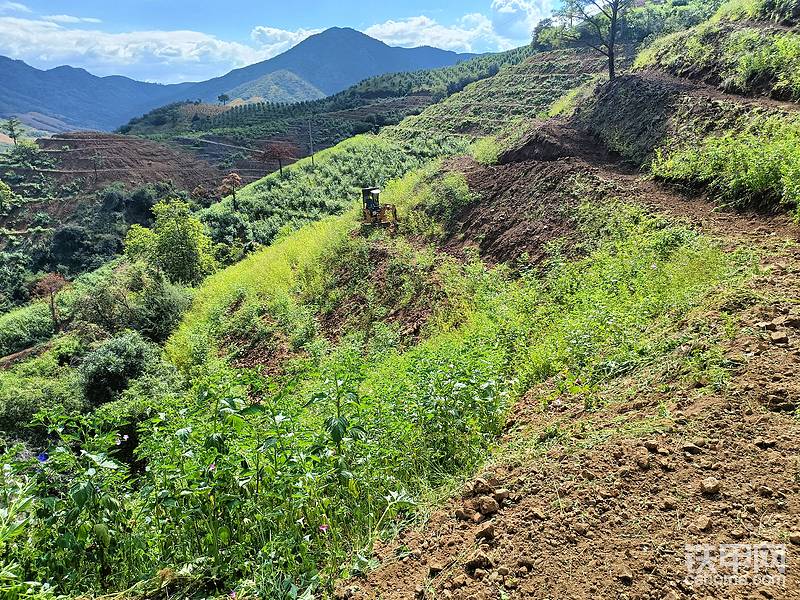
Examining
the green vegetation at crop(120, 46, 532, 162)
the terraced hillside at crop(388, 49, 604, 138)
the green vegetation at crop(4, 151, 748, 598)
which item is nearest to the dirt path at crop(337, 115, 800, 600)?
the green vegetation at crop(4, 151, 748, 598)

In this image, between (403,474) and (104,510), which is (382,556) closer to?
(403,474)

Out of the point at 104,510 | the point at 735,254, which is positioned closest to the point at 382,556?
the point at 104,510

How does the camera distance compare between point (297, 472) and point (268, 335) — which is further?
point (268, 335)

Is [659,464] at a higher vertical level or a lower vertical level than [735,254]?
lower

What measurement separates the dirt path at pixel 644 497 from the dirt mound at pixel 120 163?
47.0m

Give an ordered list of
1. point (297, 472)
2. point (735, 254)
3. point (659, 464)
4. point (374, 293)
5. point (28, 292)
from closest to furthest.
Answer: point (659, 464) → point (297, 472) → point (735, 254) → point (374, 293) → point (28, 292)

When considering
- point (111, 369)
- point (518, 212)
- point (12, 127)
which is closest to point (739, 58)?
point (518, 212)

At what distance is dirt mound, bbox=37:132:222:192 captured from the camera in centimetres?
4616

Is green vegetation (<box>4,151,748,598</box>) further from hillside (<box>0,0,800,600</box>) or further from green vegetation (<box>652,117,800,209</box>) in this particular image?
green vegetation (<box>652,117,800,209</box>)

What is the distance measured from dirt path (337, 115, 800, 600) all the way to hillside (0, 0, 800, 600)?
0.5 inches

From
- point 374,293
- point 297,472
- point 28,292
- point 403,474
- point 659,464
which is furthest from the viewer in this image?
point 28,292

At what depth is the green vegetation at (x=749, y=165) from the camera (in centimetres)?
669

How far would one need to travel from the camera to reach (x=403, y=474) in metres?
3.66

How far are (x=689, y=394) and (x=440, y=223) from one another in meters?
10.2
